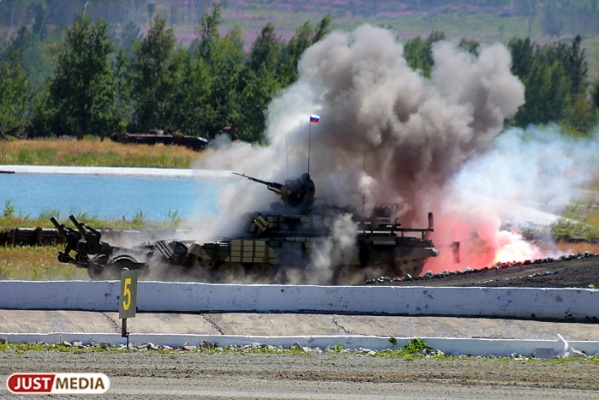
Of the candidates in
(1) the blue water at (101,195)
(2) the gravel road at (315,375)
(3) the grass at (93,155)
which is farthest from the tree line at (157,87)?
(2) the gravel road at (315,375)

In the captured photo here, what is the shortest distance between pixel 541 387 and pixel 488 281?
34.4 ft

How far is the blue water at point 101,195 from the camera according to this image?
161ft

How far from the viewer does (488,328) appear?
868 inches

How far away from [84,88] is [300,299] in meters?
64.6

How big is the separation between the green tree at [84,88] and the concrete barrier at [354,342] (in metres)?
65.2

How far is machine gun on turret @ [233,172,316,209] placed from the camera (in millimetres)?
29938

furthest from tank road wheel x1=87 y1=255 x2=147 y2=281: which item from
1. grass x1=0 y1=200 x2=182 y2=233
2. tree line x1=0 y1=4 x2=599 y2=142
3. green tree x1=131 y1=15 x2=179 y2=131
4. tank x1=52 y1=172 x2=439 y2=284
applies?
green tree x1=131 y1=15 x2=179 y2=131

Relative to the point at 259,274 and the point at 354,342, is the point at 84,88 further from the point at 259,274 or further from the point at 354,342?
the point at 354,342

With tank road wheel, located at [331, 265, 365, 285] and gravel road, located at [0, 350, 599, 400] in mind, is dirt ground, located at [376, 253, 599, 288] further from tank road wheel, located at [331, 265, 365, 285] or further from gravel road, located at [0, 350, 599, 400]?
gravel road, located at [0, 350, 599, 400]

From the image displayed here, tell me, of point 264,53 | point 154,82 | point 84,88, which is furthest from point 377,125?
point 264,53

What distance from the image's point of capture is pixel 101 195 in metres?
58.1

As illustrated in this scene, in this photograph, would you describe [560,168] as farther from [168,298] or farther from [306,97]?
[168,298]

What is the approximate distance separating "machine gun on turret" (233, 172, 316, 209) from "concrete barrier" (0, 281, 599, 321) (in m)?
7.13

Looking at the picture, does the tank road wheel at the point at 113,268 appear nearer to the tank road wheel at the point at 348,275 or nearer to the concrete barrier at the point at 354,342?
the tank road wheel at the point at 348,275
